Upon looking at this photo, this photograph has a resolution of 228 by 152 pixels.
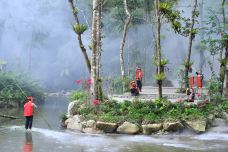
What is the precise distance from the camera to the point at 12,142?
15.0 meters

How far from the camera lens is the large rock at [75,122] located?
18853 mm

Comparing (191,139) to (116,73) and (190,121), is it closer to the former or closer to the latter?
(190,121)

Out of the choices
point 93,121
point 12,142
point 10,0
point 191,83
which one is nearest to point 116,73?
point 10,0

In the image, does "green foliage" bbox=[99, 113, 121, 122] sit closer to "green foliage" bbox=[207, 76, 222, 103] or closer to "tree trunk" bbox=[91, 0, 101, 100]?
"tree trunk" bbox=[91, 0, 101, 100]

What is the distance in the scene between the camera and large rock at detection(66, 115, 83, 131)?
18853 mm

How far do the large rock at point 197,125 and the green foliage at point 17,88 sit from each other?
645 inches

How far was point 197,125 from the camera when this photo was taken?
17422mm

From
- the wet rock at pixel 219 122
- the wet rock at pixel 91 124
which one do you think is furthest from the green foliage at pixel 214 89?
the wet rock at pixel 91 124

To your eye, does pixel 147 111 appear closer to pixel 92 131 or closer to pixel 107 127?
pixel 107 127

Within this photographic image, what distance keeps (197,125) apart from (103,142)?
4224 mm

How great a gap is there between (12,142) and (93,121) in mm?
4146

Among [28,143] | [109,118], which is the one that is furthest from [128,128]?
[28,143]

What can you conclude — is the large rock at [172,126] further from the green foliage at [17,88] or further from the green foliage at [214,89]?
the green foliage at [17,88]

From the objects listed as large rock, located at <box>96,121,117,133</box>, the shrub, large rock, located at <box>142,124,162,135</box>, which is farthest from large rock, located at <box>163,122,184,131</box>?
large rock, located at <box>96,121,117,133</box>
